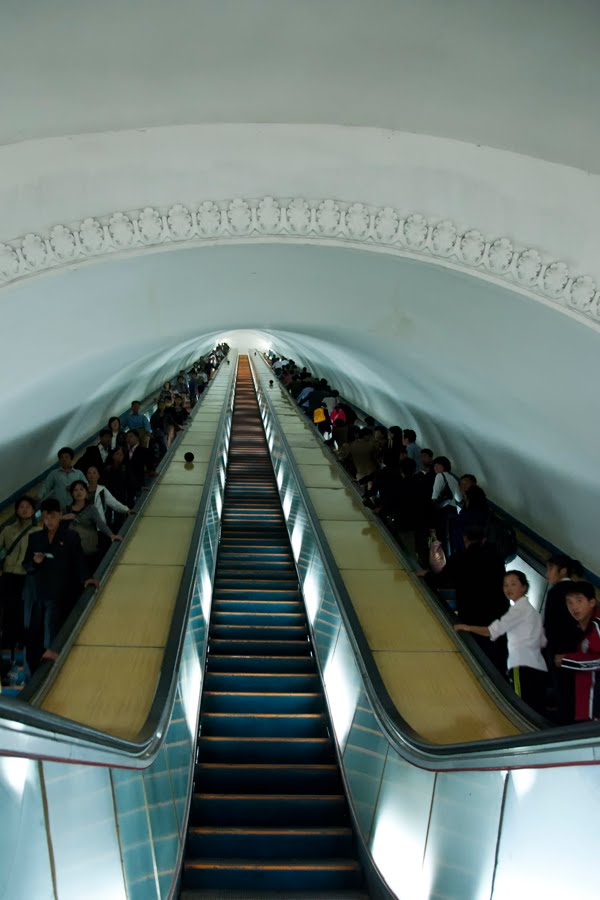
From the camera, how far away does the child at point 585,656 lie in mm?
3477

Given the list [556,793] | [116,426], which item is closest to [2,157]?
[556,793]

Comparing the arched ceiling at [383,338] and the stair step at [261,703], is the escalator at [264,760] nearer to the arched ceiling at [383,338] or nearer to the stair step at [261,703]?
the stair step at [261,703]

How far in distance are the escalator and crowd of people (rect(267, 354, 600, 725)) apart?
1.47m

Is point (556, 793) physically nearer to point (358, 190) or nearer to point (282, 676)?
point (358, 190)

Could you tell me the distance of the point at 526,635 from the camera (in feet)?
13.1

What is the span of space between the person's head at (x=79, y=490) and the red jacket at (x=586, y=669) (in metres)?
3.88

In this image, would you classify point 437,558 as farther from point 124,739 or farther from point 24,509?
point 124,739

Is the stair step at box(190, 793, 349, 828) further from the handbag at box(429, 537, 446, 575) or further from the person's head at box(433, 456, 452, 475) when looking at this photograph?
the person's head at box(433, 456, 452, 475)

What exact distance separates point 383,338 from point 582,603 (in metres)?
4.76

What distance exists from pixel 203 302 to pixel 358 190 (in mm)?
3334

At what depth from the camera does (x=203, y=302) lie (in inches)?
287

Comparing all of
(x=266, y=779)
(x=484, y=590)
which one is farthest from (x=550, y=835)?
(x=266, y=779)

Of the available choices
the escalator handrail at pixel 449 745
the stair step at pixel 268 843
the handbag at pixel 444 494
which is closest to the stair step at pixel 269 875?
the stair step at pixel 268 843

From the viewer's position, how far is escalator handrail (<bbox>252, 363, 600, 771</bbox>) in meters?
2.24
